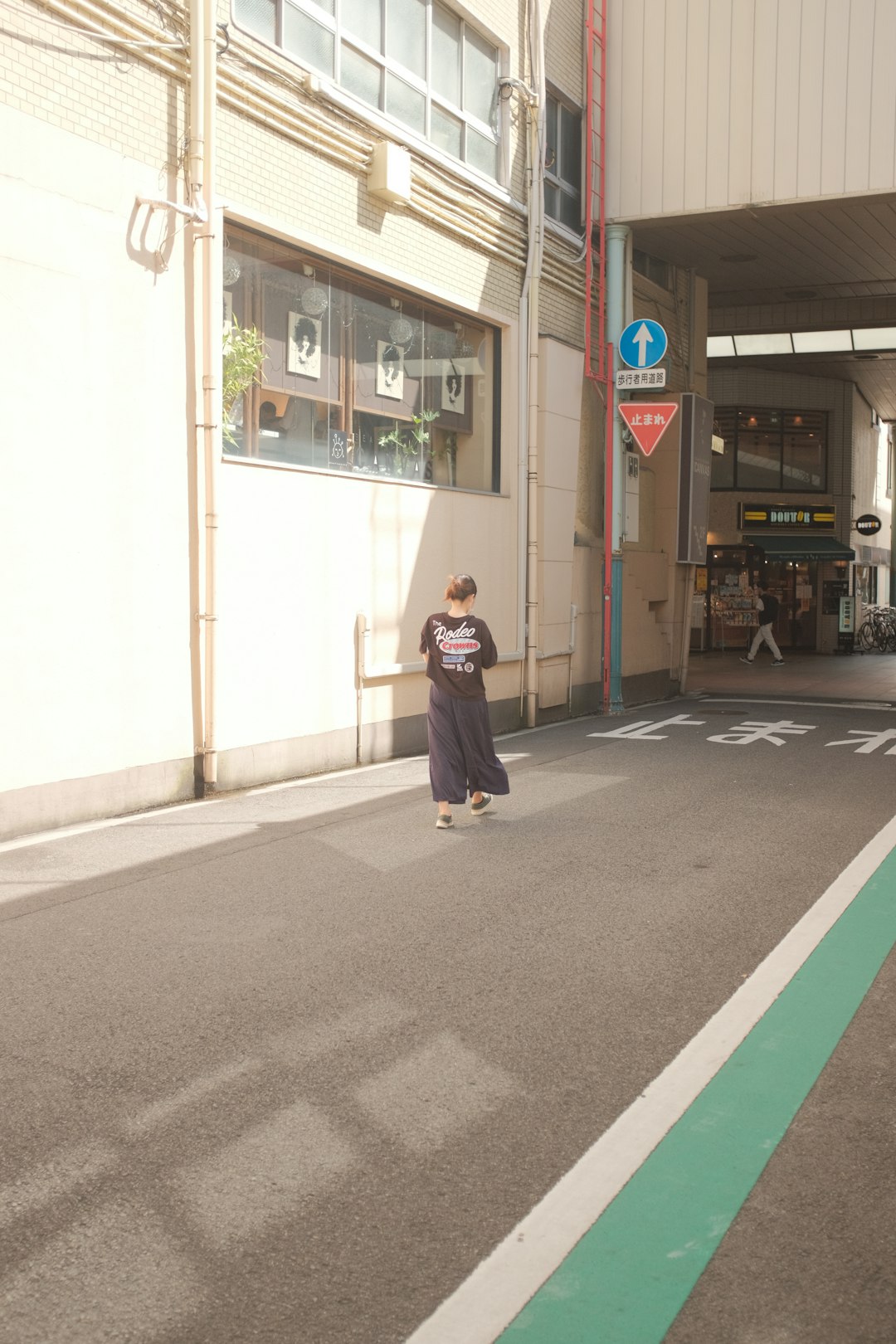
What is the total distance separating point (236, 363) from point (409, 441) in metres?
2.97

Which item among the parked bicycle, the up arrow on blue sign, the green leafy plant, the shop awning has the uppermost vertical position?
the up arrow on blue sign

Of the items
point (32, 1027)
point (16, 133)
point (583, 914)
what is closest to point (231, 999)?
point (32, 1027)

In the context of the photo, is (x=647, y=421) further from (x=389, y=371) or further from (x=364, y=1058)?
(x=364, y=1058)

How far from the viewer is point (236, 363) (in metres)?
9.98

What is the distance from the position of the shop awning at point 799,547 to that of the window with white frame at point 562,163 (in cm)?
1842

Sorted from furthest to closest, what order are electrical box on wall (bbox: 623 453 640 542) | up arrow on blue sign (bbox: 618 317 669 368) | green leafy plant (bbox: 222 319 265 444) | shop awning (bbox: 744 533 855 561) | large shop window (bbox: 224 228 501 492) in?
shop awning (bbox: 744 533 855 561)
electrical box on wall (bbox: 623 453 640 542)
up arrow on blue sign (bbox: 618 317 669 368)
large shop window (bbox: 224 228 501 492)
green leafy plant (bbox: 222 319 265 444)

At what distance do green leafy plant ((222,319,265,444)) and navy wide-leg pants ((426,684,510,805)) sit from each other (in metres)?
3.00

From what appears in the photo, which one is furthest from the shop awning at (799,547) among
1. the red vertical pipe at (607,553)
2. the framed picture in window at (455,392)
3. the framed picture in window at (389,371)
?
the framed picture in window at (389,371)

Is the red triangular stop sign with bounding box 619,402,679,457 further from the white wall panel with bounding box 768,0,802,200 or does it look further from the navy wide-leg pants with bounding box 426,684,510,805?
the navy wide-leg pants with bounding box 426,684,510,805

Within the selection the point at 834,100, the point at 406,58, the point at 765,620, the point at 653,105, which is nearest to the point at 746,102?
the point at 834,100

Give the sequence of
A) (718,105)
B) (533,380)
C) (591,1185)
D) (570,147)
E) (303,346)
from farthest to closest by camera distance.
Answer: (570,147) < (718,105) < (533,380) < (303,346) < (591,1185)

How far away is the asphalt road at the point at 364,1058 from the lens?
2.90 meters

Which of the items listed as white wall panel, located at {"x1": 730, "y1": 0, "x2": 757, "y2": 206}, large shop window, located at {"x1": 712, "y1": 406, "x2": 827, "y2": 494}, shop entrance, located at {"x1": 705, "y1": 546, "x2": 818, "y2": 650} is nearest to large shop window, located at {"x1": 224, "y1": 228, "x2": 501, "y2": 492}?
white wall panel, located at {"x1": 730, "y1": 0, "x2": 757, "y2": 206}

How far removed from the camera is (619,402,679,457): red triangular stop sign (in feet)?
50.8
